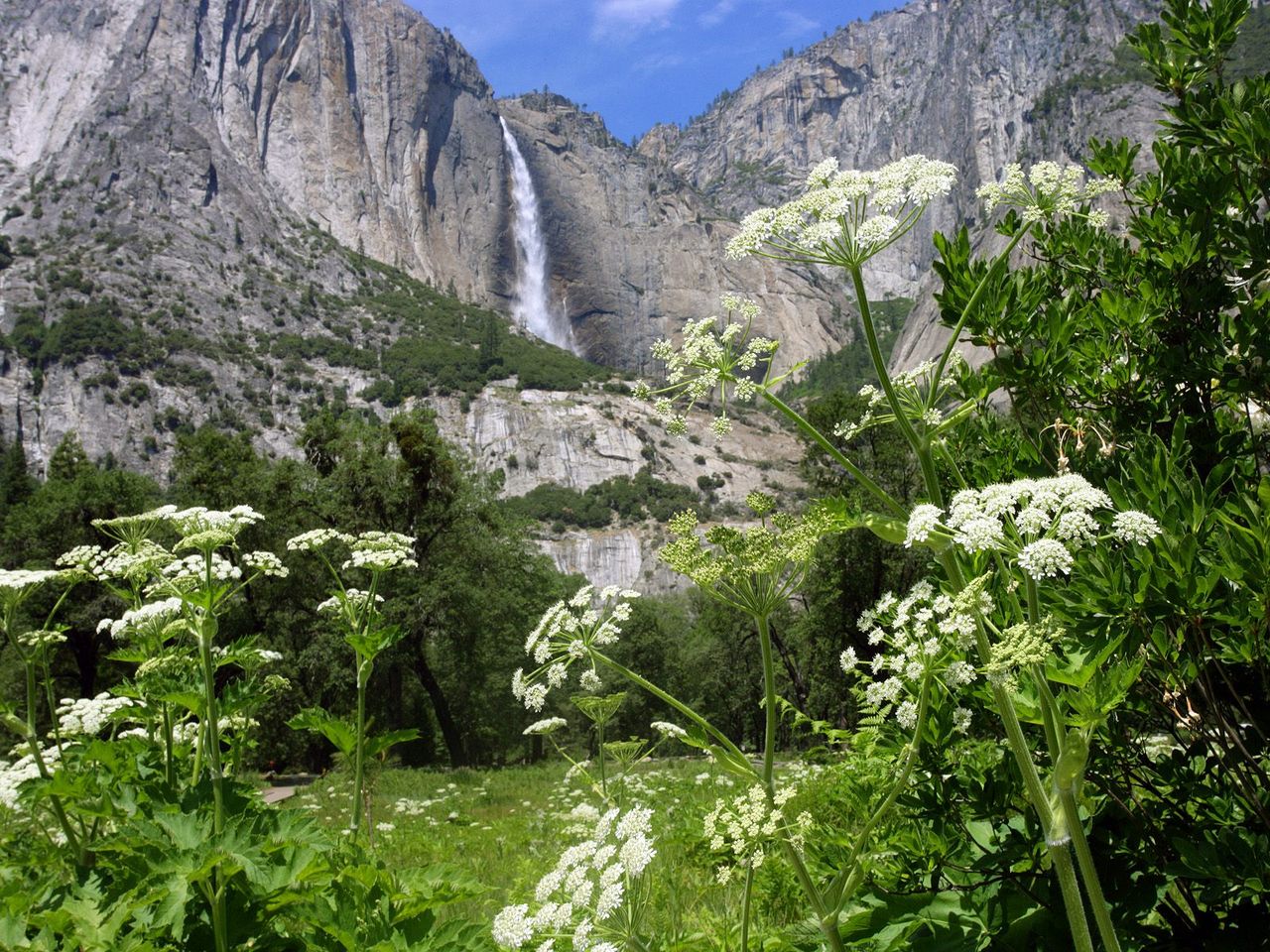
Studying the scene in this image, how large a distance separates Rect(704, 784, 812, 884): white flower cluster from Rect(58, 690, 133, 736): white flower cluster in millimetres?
4371

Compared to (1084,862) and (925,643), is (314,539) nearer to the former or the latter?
(925,643)

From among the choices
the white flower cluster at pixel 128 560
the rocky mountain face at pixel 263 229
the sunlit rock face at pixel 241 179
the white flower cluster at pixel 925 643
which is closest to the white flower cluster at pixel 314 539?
the white flower cluster at pixel 128 560

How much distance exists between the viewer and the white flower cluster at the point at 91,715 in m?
5.39

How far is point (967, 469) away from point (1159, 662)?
131cm

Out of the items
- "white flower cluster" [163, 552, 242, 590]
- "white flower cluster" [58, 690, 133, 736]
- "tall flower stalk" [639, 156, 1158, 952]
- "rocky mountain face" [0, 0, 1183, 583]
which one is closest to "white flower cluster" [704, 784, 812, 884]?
"tall flower stalk" [639, 156, 1158, 952]

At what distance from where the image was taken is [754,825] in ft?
8.63

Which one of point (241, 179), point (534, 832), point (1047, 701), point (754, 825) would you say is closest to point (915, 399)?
point (1047, 701)

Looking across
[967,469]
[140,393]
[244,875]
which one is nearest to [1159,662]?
[967,469]

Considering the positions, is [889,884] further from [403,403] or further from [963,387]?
[403,403]

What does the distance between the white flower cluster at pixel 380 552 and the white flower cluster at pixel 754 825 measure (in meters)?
2.81

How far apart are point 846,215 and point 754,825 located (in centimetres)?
225

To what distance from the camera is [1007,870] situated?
10.2 ft

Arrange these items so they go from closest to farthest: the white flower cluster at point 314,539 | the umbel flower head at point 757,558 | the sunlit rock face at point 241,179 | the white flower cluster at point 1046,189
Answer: the umbel flower head at point 757,558, the white flower cluster at point 1046,189, the white flower cluster at point 314,539, the sunlit rock face at point 241,179

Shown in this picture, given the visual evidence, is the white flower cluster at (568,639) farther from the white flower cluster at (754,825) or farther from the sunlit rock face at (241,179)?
the sunlit rock face at (241,179)
